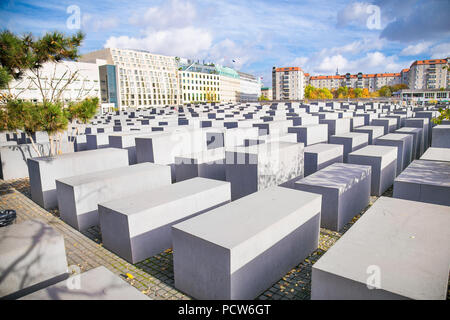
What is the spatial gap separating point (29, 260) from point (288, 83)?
465 feet

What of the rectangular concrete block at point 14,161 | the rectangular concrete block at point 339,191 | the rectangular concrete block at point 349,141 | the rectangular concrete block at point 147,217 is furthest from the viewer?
the rectangular concrete block at point 349,141

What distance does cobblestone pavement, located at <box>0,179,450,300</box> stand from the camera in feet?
16.8

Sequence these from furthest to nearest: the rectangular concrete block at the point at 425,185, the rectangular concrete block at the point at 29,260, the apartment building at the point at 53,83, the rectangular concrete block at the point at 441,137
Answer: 1. the rectangular concrete block at the point at 441,137
2. the apartment building at the point at 53,83
3. the rectangular concrete block at the point at 425,185
4. the rectangular concrete block at the point at 29,260

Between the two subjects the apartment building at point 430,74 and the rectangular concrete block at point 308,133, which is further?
the apartment building at point 430,74

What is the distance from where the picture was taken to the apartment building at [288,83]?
13625 centimetres

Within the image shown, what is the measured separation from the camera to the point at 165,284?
5402 mm

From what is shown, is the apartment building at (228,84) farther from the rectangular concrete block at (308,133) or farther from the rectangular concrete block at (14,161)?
the rectangular concrete block at (14,161)

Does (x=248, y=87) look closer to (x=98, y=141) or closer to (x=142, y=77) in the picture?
(x=142, y=77)

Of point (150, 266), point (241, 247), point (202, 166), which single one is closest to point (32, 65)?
point (202, 166)

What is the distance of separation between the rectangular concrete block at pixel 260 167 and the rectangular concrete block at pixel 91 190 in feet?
8.28

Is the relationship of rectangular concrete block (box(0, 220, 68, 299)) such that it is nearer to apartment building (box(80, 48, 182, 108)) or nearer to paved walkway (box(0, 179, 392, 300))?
paved walkway (box(0, 179, 392, 300))

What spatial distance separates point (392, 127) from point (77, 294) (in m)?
20.8

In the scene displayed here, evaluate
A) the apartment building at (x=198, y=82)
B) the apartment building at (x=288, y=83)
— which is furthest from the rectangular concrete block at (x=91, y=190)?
the apartment building at (x=288, y=83)
